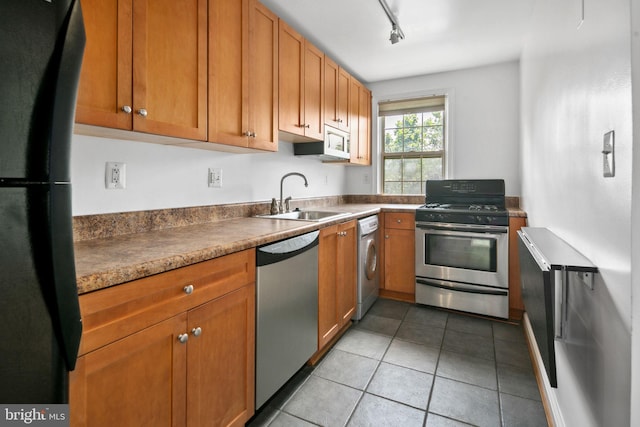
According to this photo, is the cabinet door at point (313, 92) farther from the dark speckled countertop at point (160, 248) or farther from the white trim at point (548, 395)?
the white trim at point (548, 395)

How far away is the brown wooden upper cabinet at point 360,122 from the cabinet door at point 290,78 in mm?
1048

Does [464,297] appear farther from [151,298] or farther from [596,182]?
[151,298]

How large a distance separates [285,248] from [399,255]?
1.89 m

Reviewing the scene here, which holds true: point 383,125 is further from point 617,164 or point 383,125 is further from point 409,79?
point 617,164

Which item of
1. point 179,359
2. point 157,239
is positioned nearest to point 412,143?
point 157,239

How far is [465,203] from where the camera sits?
3205 mm

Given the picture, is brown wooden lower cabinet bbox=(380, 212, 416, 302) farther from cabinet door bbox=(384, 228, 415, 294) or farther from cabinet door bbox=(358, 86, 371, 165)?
cabinet door bbox=(358, 86, 371, 165)

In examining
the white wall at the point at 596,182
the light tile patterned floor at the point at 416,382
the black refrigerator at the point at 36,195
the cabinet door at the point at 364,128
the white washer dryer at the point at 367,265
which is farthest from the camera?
the cabinet door at the point at 364,128

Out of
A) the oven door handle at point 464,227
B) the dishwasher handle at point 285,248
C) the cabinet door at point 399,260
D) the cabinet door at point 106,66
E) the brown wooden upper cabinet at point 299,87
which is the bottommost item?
the cabinet door at point 399,260

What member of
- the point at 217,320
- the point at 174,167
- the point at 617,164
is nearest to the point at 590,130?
the point at 617,164

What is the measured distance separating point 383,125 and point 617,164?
11.1 ft

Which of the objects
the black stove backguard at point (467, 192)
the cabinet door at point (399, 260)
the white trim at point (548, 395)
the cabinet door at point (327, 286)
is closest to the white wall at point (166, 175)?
the cabinet door at point (327, 286)

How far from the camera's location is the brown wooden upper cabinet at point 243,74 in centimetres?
161

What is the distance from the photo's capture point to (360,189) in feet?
13.4
